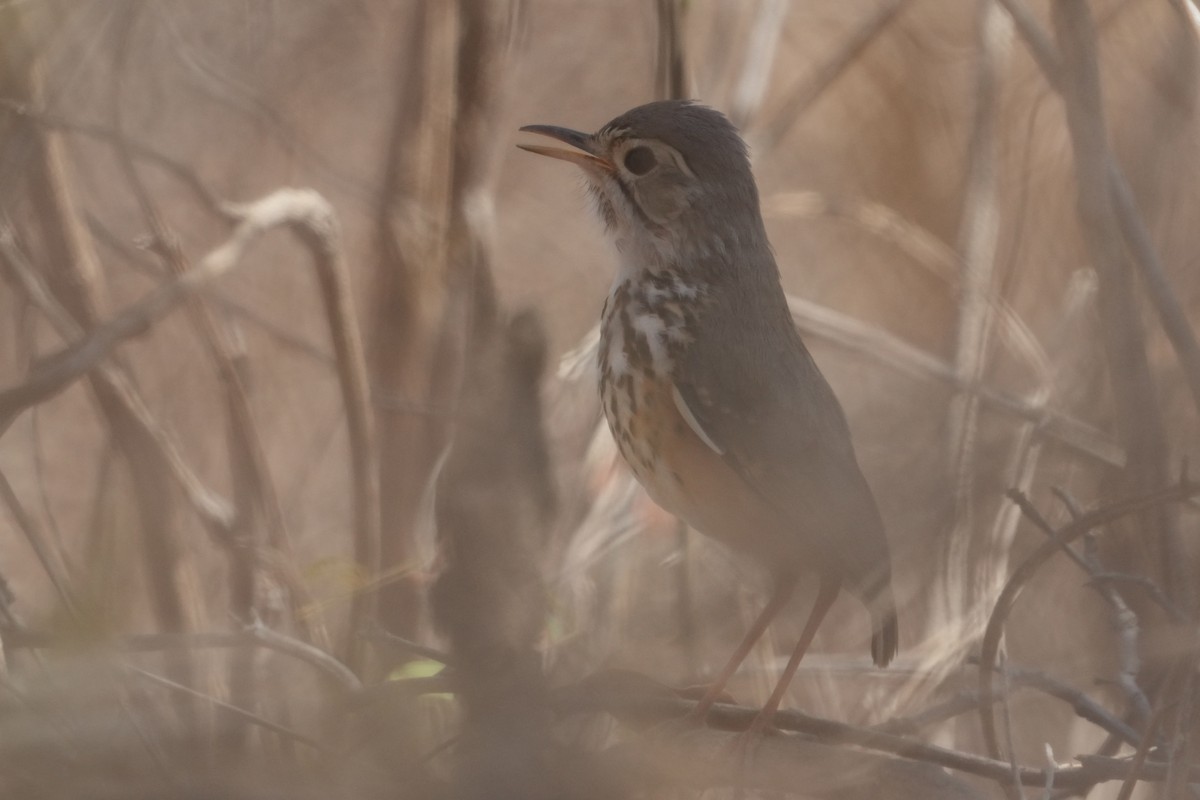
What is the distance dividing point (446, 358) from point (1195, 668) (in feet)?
8.49

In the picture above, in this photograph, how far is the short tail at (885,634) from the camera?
9.76 ft

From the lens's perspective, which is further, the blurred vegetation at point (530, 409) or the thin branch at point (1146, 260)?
the thin branch at point (1146, 260)

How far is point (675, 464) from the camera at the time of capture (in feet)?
10.1

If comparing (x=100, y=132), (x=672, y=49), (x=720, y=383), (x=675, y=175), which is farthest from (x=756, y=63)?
(x=100, y=132)

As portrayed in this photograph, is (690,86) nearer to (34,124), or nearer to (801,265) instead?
(34,124)

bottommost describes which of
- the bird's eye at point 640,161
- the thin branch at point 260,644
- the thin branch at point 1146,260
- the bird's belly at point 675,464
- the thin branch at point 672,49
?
the thin branch at point 260,644

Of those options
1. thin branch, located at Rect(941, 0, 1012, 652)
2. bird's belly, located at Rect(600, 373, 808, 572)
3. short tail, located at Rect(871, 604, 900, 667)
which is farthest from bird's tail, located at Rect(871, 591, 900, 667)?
bird's belly, located at Rect(600, 373, 808, 572)

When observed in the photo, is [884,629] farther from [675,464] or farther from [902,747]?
[902,747]

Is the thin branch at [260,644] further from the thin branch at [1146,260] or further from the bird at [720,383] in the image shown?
the thin branch at [1146,260]

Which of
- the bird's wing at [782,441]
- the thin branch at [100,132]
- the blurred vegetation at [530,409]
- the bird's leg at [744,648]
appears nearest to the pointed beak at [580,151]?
the blurred vegetation at [530,409]

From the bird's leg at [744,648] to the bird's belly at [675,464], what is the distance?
313 millimetres

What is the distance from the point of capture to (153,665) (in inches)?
130

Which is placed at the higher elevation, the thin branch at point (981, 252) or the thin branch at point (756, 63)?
the thin branch at point (756, 63)

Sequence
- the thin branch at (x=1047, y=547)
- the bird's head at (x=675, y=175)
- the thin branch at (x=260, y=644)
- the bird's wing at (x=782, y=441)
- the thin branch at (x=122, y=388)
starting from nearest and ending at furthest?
the thin branch at (x=1047, y=547), the thin branch at (x=260, y=644), the bird's wing at (x=782, y=441), the bird's head at (x=675, y=175), the thin branch at (x=122, y=388)
